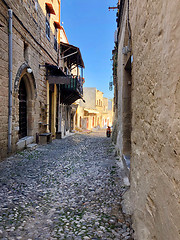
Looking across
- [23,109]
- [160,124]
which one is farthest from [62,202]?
[23,109]

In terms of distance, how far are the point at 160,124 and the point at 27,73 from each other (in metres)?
7.60

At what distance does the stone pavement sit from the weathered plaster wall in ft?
2.08

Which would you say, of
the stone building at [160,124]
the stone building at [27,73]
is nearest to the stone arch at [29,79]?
the stone building at [27,73]

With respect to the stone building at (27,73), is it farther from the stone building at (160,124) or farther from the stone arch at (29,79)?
the stone building at (160,124)

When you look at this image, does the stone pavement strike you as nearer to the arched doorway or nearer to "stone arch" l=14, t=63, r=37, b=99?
the arched doorway

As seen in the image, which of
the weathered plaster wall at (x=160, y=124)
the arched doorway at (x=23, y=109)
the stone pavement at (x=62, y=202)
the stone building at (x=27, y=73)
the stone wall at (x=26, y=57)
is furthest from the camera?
the arched doorway at (x=23, y=109)

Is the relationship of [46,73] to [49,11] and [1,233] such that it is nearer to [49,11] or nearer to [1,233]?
[49,11]

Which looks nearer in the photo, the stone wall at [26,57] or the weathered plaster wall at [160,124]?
the weathered plaster wall at [160,124]

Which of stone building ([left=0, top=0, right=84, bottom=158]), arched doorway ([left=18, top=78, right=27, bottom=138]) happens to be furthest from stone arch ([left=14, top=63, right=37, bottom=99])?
arched doorway ([left=18, top=78, right=27, bottom=138])

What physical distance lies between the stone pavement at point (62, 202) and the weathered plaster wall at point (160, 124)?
635mm

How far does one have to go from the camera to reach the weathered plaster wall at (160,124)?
4.17 ft

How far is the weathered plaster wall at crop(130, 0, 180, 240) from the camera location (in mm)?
1270

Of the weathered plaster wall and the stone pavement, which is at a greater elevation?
the weathered plaster wall

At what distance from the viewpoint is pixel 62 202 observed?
10.9ft
